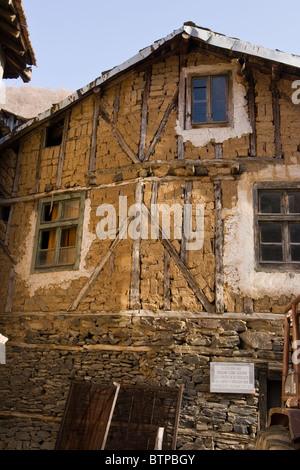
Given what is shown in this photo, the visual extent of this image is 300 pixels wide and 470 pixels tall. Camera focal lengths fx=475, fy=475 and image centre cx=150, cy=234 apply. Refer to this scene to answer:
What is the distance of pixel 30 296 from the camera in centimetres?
1064

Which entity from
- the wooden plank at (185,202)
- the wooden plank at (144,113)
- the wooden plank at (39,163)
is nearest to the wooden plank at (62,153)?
the wooden plank at (39,163)

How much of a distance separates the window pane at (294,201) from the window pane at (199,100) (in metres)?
2.55

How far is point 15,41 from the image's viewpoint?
452 inches

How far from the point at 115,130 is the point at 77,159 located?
1.14 m

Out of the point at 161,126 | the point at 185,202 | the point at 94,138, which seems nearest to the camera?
the point at 185,202

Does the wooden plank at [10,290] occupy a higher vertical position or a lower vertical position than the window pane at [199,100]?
lower

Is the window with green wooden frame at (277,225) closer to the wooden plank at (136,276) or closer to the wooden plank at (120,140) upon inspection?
the wooden plank at (136,276)

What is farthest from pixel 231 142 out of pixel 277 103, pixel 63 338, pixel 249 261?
pixel 63 338

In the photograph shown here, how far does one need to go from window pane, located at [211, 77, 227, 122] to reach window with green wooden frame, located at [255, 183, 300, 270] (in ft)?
6.33

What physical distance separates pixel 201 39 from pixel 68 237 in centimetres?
528

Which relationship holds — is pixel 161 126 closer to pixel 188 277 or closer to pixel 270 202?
pixel 270 202

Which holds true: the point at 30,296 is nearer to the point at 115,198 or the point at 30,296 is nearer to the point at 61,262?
the point at 61,262

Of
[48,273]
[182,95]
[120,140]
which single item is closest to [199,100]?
[182,95]

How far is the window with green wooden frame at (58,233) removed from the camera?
10.6 metres
